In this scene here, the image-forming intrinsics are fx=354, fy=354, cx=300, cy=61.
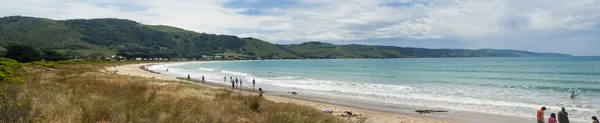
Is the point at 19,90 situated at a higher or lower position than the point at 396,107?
higher

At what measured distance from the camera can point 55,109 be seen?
648 cm

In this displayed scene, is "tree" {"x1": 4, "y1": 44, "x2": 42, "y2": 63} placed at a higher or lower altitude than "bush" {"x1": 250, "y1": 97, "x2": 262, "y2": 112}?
higher

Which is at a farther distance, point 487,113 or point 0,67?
point 487,113

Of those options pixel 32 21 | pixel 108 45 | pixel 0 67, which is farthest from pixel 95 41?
pixel 0 67

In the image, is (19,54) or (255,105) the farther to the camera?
(19,54)

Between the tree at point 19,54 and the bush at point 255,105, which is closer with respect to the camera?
the bush at point 255,105

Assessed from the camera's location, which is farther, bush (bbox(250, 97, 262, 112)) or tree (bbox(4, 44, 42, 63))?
tree (bbox(4, 44, 42, 63))

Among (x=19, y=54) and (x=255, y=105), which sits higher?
(x=19, y=54)

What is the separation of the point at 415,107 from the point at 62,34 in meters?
191

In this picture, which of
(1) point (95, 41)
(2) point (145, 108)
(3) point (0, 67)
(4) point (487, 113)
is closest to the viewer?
(2) point (145, 108)

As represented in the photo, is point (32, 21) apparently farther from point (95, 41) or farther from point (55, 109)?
point (55, 109)

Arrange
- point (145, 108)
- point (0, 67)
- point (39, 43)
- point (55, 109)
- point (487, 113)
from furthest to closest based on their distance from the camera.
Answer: point (39, 43) < point (487, 113) < point (0, 67) < point (145, 108) < point (55, 109)

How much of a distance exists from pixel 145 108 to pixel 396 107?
51.2 feet

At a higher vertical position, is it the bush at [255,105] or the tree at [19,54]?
the tree at [19,54]
